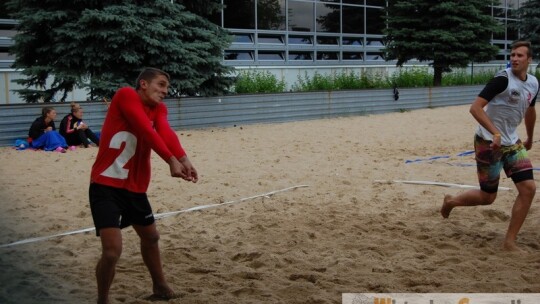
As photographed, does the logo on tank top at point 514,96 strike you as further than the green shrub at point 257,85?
No

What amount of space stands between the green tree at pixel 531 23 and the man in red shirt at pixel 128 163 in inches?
1252

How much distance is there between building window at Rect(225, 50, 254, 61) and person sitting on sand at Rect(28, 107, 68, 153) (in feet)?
35.7

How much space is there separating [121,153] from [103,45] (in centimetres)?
1243

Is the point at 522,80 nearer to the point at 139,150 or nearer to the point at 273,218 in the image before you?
the point at 273,218

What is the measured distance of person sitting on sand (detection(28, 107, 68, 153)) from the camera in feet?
44.5

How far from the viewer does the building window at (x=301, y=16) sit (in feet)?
89.2

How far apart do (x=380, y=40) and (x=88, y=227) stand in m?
25.0

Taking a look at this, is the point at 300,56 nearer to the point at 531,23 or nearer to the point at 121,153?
the point at 531,23

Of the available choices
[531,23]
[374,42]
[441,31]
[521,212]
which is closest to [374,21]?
[374,42]

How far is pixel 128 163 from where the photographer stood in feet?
Answer: 15.6

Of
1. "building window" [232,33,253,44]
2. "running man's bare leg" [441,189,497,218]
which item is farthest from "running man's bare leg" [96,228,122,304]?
"building window" [232,33,253,44]

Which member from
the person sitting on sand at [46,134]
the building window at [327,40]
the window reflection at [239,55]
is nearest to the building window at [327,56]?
the building window at [327,40]

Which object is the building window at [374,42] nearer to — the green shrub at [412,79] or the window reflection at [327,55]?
the green shrub at [412,79]

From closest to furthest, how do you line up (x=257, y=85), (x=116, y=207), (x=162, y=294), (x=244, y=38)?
(x=116, y=207), (x=162, y=294), (x=257, y=85), (x=244, y=38)
